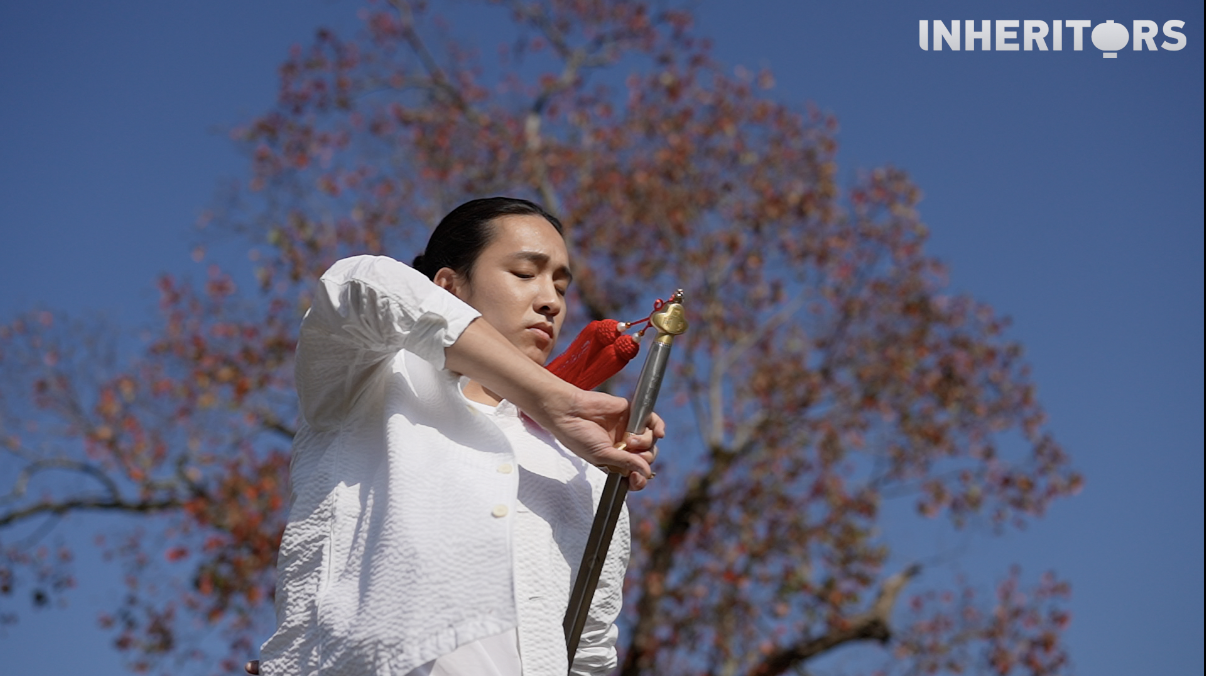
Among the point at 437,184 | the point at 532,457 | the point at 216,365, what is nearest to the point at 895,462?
the point at 437,184

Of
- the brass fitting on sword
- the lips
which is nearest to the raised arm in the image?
the brass fitting on sword

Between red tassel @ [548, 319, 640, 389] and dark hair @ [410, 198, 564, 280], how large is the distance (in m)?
0.20

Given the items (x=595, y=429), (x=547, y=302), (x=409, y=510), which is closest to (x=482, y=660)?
(x=409, y=510)

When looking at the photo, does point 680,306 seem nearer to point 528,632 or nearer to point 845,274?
point 528,632

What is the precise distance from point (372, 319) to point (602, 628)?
1.72 feet

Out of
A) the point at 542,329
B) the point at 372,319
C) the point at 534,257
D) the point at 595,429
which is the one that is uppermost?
the point at 534,257

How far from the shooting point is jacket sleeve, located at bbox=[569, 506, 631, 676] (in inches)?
62.5

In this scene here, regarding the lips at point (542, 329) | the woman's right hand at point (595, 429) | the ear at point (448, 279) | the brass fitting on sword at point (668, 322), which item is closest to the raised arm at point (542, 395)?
the woman's right hand at point (595, 429)

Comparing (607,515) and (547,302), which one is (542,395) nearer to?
(607,515)

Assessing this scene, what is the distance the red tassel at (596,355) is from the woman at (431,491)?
73mm

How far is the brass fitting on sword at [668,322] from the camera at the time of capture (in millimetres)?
1505

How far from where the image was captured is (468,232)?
5.85 feet

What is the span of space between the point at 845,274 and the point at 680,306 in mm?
5893

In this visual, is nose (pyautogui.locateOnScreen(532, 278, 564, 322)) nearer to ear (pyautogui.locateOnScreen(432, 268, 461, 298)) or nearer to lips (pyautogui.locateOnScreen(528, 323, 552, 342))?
lips (pyautogui.locateOnScreen(528, 323, 552, 342))
